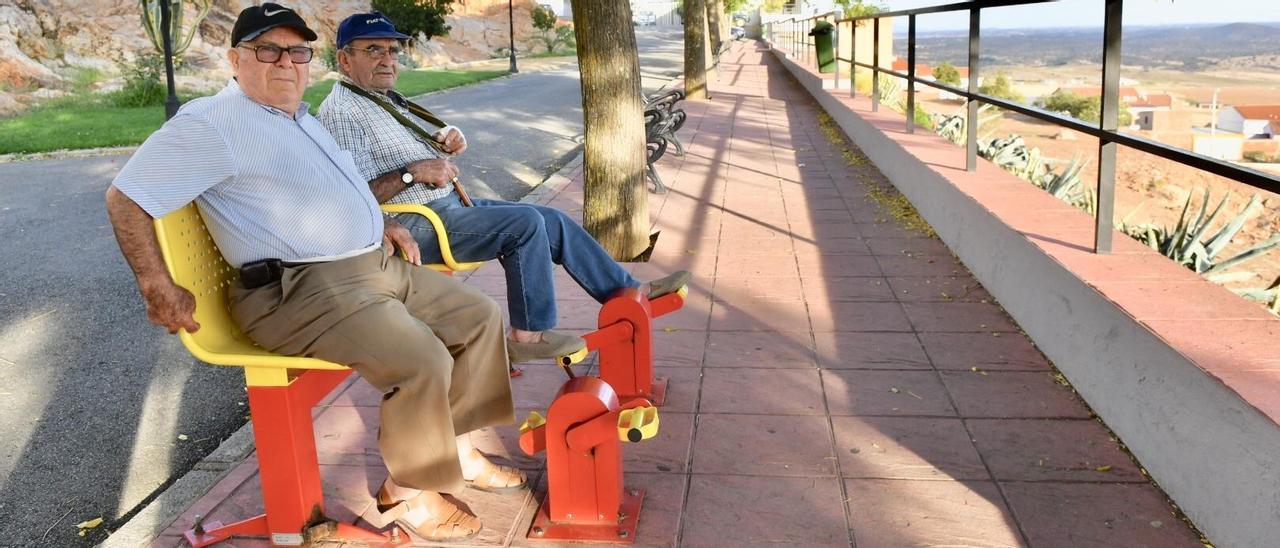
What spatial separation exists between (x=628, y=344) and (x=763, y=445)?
26.2 inches

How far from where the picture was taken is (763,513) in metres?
3.18

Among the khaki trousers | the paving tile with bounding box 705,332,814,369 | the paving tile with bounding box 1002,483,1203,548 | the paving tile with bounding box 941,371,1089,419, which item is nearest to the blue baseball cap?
the khaki trousers

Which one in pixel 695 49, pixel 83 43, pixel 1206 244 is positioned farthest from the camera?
pixel 83 43

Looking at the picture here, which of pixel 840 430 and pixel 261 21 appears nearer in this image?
pixel 261 21

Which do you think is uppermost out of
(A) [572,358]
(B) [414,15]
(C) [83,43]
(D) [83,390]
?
(B) [414,15]

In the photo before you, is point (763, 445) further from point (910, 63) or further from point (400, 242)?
point (910, 63)

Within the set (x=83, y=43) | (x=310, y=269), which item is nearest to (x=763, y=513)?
(x=310, y=269)

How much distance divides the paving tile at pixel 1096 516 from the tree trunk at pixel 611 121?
3.57 metres

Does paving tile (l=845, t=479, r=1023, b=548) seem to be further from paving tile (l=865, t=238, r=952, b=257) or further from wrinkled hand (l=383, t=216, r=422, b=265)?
paving tile (l=865, t=238, r=952, b=257)

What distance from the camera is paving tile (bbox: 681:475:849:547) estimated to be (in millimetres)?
3029

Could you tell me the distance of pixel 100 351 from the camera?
5.30 meters

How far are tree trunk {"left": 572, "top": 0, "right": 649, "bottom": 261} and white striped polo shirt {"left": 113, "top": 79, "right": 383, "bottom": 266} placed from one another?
3321 mm

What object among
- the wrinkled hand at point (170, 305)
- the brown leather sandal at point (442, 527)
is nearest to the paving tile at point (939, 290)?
the brown leather sandal at point (442, 527)

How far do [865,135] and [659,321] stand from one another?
20.6 feet
